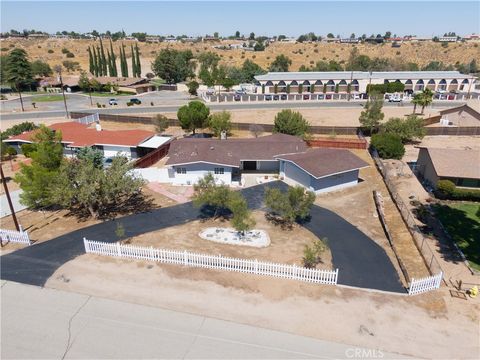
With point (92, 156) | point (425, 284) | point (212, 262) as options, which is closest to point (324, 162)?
point (425, 284)

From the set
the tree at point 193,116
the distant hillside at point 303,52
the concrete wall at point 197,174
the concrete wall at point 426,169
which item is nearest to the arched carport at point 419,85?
the distant hillside at point 303,52

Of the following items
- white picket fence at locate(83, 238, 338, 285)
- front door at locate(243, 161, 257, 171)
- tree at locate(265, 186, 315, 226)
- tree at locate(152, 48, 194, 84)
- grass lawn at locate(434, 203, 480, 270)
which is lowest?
grass lawn at locate(434, 203, 480, 270)

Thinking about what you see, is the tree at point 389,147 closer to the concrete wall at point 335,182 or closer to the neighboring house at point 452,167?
the neighboring house at point 452,167

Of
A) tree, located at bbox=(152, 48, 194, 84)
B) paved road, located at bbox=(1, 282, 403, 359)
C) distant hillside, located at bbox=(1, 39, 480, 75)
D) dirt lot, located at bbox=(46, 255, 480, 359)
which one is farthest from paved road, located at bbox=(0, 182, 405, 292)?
distant hillside, located at bbox=(1, 39, 480, 75)

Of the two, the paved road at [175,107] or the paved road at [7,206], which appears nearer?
the paved road at [7,206]

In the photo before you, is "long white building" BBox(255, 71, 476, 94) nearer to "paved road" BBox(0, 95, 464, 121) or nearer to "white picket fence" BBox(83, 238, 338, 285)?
"paved road" BBox(0, 95, 464, 121)

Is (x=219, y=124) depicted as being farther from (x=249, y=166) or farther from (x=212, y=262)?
(x=212, y=262)
